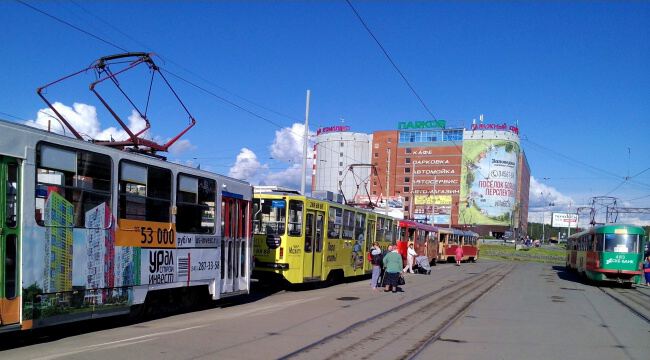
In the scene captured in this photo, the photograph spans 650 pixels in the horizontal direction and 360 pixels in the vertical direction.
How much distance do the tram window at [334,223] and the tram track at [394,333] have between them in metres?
4.18

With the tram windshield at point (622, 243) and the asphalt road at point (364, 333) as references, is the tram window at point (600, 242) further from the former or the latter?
the asphalt road at point (364, 333)

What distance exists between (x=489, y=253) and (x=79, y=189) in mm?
66444

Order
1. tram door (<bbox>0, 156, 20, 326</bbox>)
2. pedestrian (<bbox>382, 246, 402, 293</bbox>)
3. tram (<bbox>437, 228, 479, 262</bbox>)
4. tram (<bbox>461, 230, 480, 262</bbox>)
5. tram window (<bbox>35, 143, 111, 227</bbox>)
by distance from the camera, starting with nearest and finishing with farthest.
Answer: tram door (<bbox>0, 156, 20, 326</bbox>), tram window (<bbox>35, 143, 111, 227</bbox>), pedestrian (<bbox>382, 246, 402, 293</bbox>), tram (<bbox>437, 228, 479, 262</bbox>), tram (<bbox>461, 230, 480, 262</bbox>)

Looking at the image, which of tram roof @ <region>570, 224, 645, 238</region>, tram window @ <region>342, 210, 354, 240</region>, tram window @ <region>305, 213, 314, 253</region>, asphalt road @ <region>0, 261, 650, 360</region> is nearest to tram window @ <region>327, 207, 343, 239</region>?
tram window @ <region>342, 210, 354, 240</region>

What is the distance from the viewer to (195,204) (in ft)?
36.9

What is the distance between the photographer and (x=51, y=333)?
8922 mm

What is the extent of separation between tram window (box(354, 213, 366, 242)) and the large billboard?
90.1 meters

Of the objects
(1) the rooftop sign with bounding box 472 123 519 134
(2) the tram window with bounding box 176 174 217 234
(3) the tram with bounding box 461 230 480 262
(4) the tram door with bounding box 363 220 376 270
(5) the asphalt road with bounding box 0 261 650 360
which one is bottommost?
(3) the tram with bounding box 461 230 480 262

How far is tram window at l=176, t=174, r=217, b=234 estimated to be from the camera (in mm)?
10742

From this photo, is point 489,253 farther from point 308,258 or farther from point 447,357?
point 447,357

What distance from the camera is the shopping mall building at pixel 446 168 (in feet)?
358

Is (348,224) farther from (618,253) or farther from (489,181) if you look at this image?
(489,181)

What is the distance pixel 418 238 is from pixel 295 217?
18319 mm

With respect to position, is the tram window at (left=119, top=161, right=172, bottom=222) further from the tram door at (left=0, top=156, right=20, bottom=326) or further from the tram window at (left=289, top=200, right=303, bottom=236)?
the tram window at (left=289, top=200, right=303, bottom=236)
